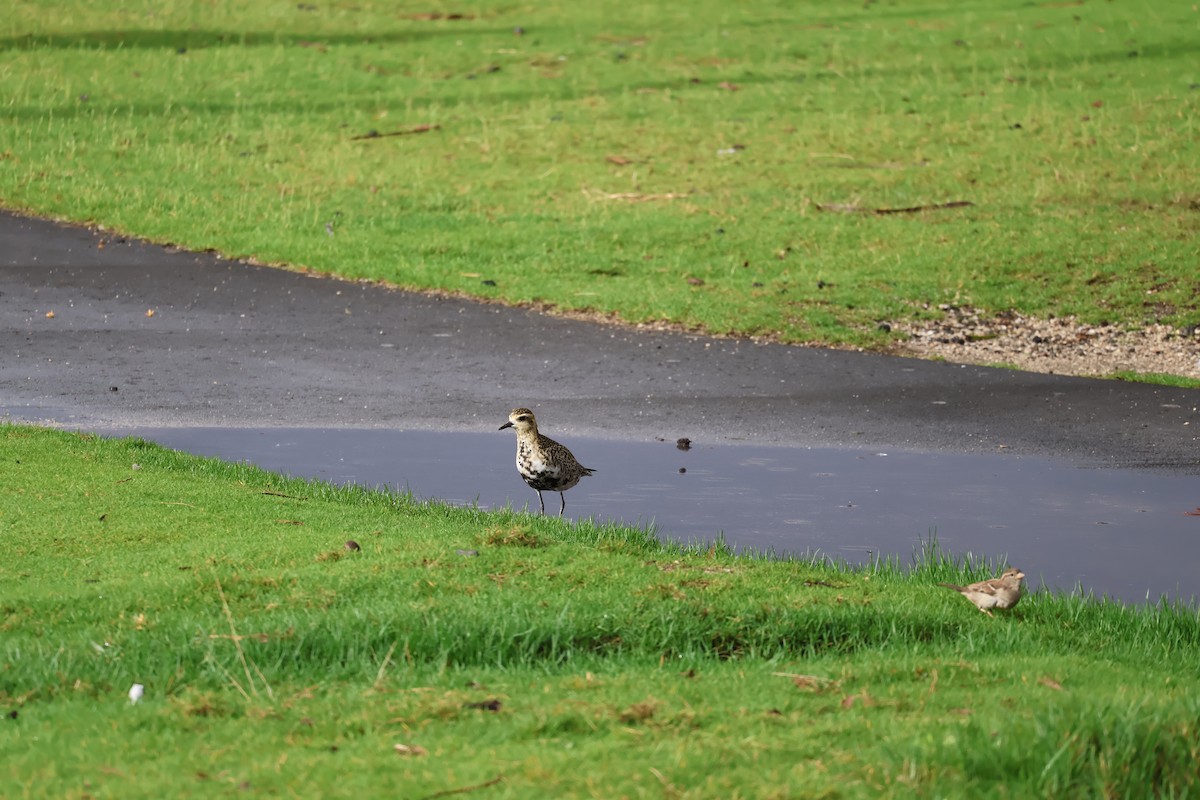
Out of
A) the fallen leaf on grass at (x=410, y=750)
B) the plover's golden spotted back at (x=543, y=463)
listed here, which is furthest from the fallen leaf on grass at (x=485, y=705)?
the plover's golden spotted back at (x=543, y=463)

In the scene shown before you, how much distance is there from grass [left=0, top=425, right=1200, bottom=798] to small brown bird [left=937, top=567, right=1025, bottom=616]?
0.10 m

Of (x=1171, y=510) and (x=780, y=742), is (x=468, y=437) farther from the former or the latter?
(x=780, y=742)

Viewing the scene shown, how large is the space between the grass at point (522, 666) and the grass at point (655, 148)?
7.35 meters

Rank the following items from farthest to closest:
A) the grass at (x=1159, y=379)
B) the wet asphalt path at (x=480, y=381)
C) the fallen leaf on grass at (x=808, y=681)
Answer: the grass at (x=1159, y=379) < the wet asphalt path at (x=480, y=381) < the fallen leaf on grass at (x=808, y=681)

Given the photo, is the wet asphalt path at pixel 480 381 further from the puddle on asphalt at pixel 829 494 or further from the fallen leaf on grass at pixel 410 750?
the fallen leaf on grass at pixel 410 750

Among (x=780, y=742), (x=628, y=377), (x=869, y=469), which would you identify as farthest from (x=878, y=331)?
(x=780, y=742)

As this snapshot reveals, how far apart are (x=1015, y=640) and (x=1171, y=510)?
10.7ft

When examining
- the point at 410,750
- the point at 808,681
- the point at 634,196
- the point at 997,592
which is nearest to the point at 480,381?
the point at 997,592

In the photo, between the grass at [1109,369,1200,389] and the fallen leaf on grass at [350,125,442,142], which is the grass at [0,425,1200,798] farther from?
the fallen leaf on grass at [350,125,442,142]

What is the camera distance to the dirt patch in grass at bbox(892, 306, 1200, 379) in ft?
42.1

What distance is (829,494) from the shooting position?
891 cm

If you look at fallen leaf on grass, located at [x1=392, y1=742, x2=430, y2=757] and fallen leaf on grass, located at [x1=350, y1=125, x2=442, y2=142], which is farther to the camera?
fallen leaf on grass, located at [x1=350, y1=125, x2=442, y2=142]

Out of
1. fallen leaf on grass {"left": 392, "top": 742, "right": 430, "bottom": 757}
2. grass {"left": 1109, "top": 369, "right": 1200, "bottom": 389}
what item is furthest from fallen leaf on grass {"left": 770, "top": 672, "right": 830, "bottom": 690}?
grass {"left": 1109, "top": 369, "right": 1200, "bottom": 389}

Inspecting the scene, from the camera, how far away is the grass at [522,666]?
4.16 meters
